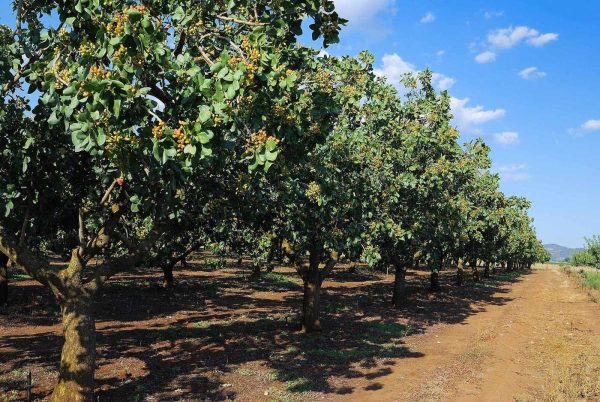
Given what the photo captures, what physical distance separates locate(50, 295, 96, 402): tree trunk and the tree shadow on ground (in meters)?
1.58

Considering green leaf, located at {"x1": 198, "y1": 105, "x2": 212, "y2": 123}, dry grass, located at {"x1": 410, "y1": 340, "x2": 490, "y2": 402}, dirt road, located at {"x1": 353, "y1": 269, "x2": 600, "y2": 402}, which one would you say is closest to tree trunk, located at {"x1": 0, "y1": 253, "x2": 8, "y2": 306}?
dirt road, located at {"x1": 353, "y1": 269, "x2": 600, "y2": 402}

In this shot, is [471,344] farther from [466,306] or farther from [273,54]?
[273,54]

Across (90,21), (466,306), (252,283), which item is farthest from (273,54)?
(252,283)

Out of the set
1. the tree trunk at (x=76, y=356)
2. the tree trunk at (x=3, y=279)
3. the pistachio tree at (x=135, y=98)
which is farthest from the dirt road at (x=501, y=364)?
the tree trunk at (x=3, y=279)

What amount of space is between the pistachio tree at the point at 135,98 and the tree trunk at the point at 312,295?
933cm

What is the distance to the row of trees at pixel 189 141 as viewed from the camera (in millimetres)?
6574

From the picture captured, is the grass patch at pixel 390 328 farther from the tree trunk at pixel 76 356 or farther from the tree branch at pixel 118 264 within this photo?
the tree trunk at pixel 76 356

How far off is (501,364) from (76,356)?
48.3 feet

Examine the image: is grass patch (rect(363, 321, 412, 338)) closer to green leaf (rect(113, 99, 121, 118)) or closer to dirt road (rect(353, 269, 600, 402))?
dirt road (rect(353, 269, 600, 402))

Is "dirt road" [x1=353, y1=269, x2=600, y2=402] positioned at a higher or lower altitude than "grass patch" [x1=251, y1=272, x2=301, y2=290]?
lower

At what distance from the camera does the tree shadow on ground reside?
13492mm

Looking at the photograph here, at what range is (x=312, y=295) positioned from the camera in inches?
810

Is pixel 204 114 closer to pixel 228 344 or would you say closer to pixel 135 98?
pixel 135 98

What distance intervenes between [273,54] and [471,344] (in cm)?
1824
